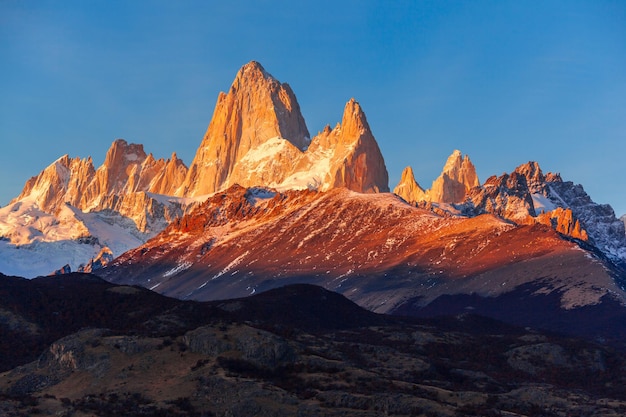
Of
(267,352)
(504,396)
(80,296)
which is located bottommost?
(504,396)

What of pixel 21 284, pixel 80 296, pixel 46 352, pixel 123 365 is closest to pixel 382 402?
pixel 123 365

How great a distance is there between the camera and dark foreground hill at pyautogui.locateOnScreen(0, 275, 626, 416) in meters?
128

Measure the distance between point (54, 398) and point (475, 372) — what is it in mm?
65326

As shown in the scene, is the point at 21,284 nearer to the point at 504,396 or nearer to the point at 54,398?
the point at 54,398

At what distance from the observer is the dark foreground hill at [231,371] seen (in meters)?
128

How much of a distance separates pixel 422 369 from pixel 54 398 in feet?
181

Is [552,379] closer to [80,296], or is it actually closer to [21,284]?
[80,296]

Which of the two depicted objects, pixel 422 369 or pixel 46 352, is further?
pixel 422 369

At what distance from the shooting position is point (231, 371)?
451 ft

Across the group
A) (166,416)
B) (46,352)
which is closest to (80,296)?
(46,352)

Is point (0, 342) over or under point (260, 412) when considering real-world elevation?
over

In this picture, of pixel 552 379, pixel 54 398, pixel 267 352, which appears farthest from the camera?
pixel 552 379

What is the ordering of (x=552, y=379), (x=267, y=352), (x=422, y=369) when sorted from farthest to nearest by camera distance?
1. (x=552, y=379)
2. (x=422, y=369)
3. (x=267, y=352)

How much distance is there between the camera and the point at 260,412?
125 metres
